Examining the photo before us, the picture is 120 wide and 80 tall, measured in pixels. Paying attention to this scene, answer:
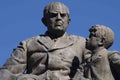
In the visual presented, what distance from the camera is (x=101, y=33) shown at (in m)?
21.0

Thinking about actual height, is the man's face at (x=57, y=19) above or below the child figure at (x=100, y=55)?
above

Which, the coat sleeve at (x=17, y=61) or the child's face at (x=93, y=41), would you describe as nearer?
the child's face at (x=93, y=41)

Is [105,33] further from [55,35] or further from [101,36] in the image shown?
[55,35]

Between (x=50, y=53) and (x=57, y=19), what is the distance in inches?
31.2

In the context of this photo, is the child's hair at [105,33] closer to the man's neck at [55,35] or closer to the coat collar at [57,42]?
the coat collar at [57,42]

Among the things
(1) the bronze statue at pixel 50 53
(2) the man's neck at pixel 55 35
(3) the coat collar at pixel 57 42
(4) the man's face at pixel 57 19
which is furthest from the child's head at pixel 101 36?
(2) the man's neck at pixel 55 35

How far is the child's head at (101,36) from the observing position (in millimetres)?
20969

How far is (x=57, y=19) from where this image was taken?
867 inches

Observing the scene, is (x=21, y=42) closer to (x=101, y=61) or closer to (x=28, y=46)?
(x=28, y=46)

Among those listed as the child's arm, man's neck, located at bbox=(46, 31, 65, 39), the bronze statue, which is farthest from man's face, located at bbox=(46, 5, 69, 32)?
the child's arm

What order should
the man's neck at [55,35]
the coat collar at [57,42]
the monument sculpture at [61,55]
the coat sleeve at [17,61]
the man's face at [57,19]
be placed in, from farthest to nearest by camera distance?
the man's neck at [55,35] → the man's face at [57,19] → the coat collar at [57,42] → the coat sleeve at [17,61] → the monument sculpture at [61,55]

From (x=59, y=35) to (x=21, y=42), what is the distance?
32.6 inches

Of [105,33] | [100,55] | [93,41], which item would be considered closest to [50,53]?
[93,41]

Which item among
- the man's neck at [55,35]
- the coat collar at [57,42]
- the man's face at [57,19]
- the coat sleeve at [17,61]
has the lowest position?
the coat sleeve at [17,61]
